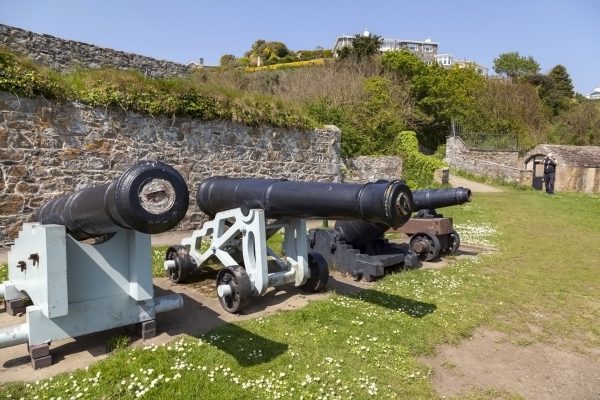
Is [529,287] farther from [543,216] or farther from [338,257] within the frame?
[543,216]

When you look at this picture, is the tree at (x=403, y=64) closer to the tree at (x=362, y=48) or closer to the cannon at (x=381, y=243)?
→ the tree at (x=362, y=48)

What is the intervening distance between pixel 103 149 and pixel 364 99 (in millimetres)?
14821

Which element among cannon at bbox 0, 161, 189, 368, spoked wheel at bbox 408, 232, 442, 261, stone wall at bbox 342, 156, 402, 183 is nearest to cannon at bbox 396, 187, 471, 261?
spoked wheel at bbox 408, 232, 442, 261

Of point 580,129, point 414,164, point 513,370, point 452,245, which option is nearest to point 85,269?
point 513,370

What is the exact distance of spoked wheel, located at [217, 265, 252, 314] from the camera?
467 centimetres

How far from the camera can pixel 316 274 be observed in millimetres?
5562

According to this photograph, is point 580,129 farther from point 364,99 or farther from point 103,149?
point 103,149

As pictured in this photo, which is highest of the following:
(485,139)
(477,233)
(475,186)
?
(485,139)

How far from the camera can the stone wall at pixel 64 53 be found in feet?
36.3

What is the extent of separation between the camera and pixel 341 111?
18.1 metres

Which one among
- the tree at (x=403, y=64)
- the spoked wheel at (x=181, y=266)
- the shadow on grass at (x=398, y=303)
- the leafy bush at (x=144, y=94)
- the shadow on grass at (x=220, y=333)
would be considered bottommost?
the shadow on grass at (x=398, y=303)

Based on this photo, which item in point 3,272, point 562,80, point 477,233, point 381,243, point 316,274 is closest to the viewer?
point 316,274

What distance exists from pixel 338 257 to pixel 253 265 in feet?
6.96

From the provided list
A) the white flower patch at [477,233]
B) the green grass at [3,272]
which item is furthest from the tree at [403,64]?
the green grass at [3,272]
